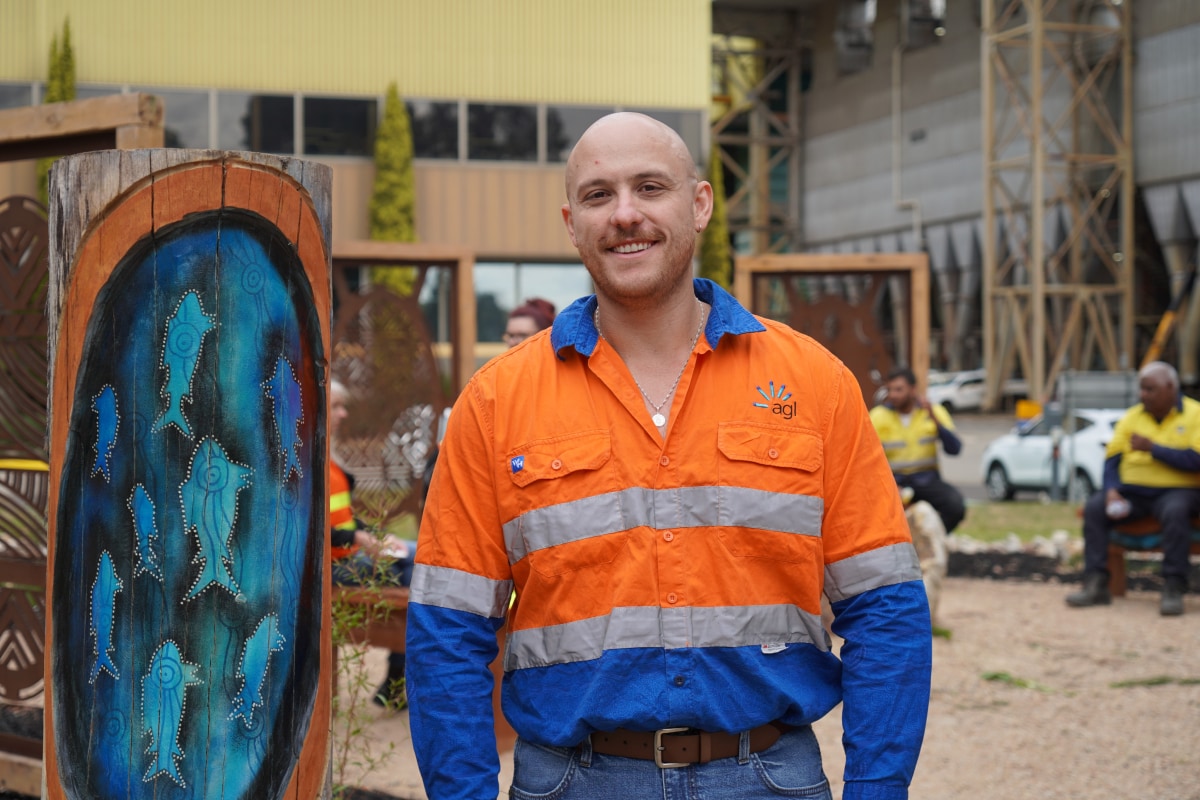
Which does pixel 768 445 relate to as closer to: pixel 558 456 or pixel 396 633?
pixel 558 456

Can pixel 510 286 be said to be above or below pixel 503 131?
below

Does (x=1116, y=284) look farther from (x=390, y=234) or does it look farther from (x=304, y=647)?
(x=304, y=647)

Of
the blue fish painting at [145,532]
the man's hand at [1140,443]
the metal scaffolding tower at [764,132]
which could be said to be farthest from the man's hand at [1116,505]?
the metal scaffolding tower at [764,132]

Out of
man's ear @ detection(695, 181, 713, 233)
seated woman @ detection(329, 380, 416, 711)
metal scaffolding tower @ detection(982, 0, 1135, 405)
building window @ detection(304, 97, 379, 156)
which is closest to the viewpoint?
man's ear @ detection(695, 181, 713, 233)

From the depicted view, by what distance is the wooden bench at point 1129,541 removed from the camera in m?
10.9

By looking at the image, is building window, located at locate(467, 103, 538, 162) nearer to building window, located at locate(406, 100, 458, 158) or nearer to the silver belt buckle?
building window, located at locate(406, 100, 458, 158)

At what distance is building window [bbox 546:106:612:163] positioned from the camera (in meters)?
24.8

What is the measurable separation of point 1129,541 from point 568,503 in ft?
31.4

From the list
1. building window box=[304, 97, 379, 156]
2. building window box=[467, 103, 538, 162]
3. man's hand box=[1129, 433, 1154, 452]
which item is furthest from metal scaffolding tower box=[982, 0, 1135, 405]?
man's hand box=[1129, 433, 1154, 452]

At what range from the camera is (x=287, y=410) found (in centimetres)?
311

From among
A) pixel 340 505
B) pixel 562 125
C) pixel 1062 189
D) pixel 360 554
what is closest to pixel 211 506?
pixel 360 554

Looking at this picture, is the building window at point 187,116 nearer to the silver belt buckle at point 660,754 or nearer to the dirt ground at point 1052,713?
the dirt ground at point 1052,713

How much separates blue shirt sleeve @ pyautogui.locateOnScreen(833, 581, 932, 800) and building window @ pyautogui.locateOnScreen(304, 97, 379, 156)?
74.8 ft

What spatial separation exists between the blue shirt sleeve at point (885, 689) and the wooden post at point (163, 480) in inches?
51.0
